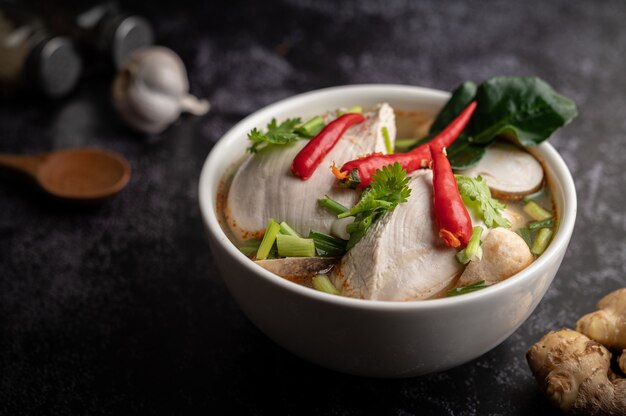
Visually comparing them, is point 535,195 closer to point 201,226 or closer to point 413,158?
point 413,158

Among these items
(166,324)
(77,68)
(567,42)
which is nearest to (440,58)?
(567,42)

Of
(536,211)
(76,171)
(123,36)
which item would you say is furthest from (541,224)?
(123,36)

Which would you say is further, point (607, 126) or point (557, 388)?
point (607, 126)

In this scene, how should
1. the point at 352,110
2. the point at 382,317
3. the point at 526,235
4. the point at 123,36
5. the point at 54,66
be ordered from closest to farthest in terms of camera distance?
the point at 382,317 → the point at 526,235 → the point at 352,110 → the point at 54,66 → the point at 123,36

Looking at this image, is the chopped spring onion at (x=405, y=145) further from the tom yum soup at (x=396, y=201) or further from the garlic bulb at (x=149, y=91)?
the garlic bulb at (x=149, y=91)

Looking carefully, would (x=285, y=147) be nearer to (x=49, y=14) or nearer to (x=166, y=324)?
(x=166, y=324)

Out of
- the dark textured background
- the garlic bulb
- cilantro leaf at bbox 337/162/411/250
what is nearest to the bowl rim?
cilantro leaf at bbox 337/162/411/250

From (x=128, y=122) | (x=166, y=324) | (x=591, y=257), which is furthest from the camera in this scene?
(x=128, y=122)
